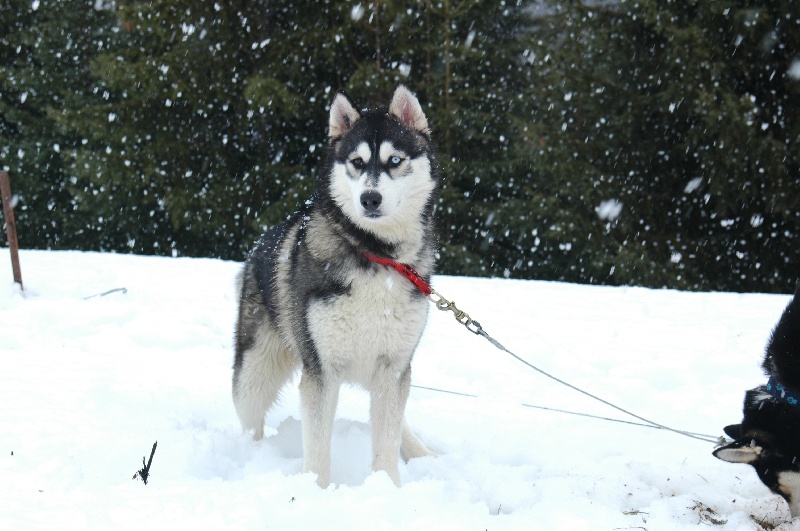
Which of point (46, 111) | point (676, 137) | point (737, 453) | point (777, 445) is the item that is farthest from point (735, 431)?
point (46, 111)

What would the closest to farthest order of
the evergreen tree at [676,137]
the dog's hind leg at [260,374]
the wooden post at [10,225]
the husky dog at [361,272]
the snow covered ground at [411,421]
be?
the snow covered ground at [411,421], the husky dog at [361,272], the dog's hind leg at [260,374], the wooden post at [10,225], the evergreen tree at [676,137]

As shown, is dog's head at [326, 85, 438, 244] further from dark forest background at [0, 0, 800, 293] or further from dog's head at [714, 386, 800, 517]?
dark forest background at [0, 0, 800, 293]

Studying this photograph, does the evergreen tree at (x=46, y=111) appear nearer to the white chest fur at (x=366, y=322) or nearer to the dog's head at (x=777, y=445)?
the white chest fur at (x=366, y=322)

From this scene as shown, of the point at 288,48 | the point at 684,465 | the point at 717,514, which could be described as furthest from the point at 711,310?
the point at 288,48

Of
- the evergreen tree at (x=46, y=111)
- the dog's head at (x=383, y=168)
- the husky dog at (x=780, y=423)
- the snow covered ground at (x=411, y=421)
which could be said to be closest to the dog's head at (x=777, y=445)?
the husky dog at (x=780, y=423)

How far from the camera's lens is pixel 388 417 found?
10.9ft

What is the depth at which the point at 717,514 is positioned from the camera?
296 cm

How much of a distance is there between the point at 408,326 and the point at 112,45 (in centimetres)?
1773

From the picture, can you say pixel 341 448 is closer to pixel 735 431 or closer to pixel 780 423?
pixel 735 431

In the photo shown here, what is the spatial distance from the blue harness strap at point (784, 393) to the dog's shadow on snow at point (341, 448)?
194 centimetres

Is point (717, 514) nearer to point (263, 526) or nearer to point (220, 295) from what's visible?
point (263, 526)

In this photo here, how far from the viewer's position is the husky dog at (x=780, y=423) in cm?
294

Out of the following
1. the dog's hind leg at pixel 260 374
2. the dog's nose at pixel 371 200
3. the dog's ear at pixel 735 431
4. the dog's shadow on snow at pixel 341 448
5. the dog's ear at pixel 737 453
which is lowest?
the dog's shadow on snow at pixel 341 448

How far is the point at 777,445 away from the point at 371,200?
2.08m
